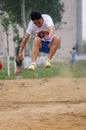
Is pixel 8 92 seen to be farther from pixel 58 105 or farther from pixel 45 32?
pixel 45 32

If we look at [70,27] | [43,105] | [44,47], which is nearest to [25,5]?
[43,105]

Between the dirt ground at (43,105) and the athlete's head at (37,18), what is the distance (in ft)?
6.70

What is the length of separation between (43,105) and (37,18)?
340 cm

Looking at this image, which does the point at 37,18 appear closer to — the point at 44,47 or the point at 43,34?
the point at 43,34

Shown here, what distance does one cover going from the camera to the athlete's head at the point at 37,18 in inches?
386

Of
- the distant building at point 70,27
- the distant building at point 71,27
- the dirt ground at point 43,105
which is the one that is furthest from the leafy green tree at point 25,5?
the distant building at point 71,27

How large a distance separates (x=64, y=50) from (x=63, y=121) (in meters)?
50.0

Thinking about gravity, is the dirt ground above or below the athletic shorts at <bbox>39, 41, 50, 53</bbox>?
below

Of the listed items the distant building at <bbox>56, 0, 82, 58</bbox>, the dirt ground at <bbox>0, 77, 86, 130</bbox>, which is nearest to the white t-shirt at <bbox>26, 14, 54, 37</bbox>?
the dirt ground at <bbox>0, 77, 86, 130</bbox>

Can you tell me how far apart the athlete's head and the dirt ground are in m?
2.04

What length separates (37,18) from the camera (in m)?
9.87

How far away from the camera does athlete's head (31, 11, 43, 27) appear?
9809 millimetres

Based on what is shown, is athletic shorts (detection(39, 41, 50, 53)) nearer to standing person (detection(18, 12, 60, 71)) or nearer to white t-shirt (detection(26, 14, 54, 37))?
standing person (detection(18, 12, 60, 71))

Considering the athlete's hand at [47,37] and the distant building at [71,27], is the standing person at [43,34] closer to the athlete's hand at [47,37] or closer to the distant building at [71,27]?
the athlete's hand at [47,37]
